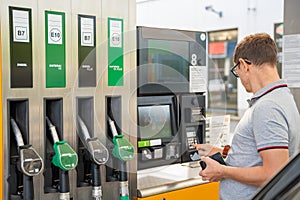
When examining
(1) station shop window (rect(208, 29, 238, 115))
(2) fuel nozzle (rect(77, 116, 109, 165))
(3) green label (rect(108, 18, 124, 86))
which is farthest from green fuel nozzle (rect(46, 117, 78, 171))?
(1) station shop window (rect(208, 29, 238, 115))

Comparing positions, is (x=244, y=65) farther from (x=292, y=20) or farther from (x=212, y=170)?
(x=292, y=20)

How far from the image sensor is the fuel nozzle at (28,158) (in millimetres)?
1667

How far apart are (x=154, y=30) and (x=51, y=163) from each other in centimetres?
88

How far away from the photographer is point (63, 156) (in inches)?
69.4

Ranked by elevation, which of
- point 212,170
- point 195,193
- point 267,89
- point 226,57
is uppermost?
point 226,57

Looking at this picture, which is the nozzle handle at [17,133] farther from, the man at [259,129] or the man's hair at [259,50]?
the man's hair at [259,50]

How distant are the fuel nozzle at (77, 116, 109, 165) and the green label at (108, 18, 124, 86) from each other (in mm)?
243

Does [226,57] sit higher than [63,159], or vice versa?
[226,57]

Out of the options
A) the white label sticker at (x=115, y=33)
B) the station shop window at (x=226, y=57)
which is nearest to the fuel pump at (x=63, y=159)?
the white label sticker at (x=115, y=33)

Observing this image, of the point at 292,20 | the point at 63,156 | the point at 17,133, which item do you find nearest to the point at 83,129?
the point at 63,156

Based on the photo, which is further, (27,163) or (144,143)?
(144,143)

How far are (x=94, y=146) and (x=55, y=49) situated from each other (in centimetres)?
44

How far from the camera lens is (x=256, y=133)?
5.73 feet

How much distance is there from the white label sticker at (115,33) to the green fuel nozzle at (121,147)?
36 centimetres
